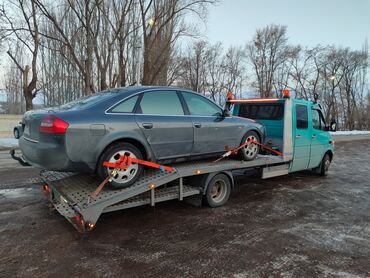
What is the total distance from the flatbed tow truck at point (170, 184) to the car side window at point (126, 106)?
3.37 ft

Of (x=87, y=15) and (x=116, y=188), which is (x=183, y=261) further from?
(x=87, y=15)

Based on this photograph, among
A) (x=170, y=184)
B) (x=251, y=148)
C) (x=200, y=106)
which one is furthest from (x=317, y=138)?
(x=170, y=184)

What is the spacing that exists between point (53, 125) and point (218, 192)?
3.16 meters

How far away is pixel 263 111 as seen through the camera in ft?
23.4

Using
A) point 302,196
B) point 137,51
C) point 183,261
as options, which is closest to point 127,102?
point 183,261

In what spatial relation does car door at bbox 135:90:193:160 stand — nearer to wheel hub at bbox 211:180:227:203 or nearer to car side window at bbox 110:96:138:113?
car side window at bbox 110:96:138:113

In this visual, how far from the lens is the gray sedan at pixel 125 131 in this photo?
3.61 meters

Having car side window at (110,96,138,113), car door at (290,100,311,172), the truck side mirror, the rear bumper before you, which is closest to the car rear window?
car door at (290,100,311,172)

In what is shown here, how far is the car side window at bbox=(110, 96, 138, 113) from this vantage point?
4.05 meters

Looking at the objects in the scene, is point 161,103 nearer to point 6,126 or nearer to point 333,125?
point 333,125

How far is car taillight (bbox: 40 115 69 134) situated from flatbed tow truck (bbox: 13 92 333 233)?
34.5 inches

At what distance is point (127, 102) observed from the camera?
4.19m

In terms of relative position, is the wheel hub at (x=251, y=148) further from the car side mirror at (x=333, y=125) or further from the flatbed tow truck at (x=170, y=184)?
the car side mirror at (x=333, y=125)

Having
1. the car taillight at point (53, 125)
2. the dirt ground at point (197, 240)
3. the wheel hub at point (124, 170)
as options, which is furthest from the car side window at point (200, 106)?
the car taillight at point (53, 125)
